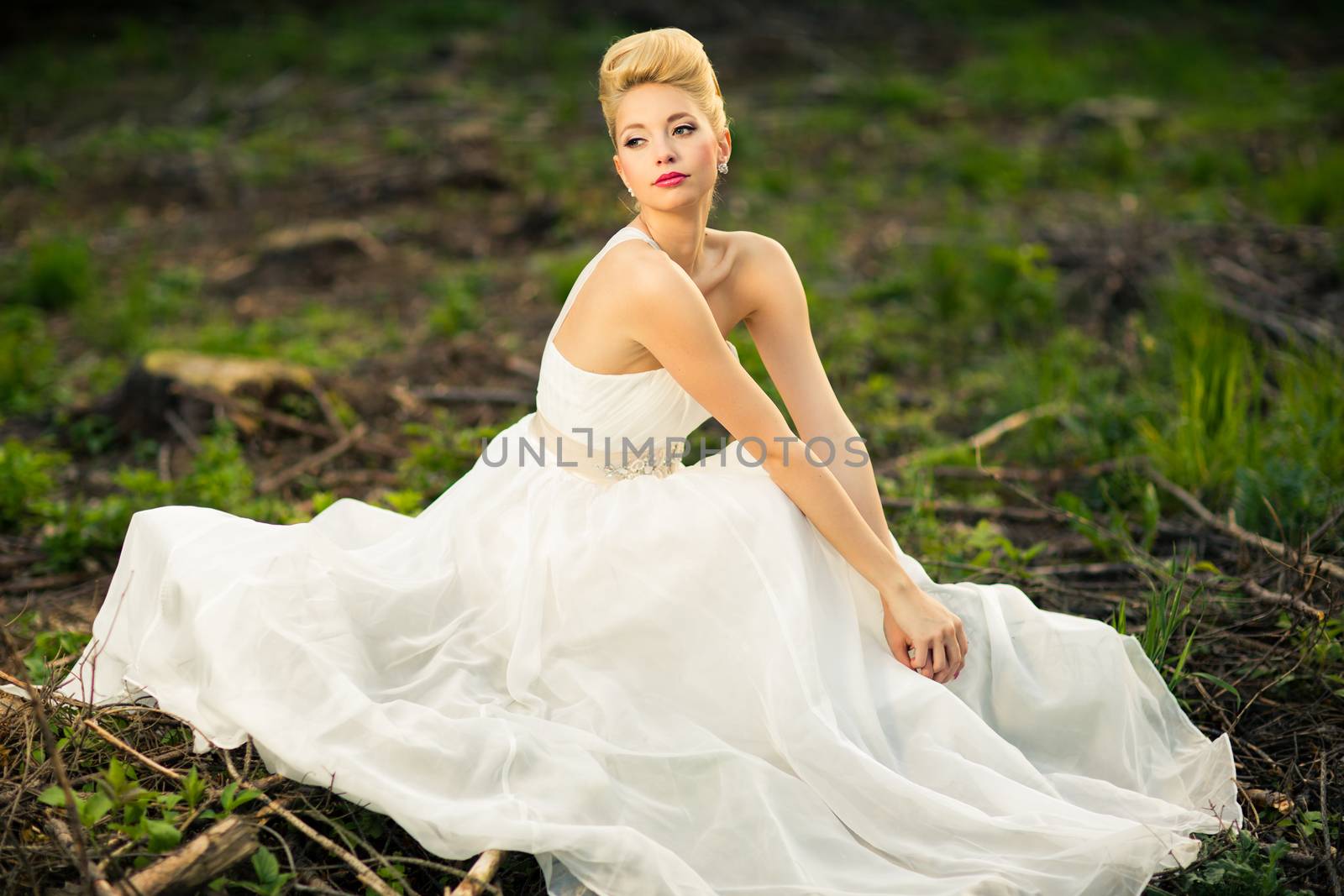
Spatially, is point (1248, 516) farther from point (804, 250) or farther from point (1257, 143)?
point (1257, 143)

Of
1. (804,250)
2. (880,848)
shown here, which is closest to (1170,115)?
(804,250)

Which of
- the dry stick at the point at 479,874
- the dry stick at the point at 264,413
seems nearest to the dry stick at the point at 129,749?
the dry stick at the point at 479,874

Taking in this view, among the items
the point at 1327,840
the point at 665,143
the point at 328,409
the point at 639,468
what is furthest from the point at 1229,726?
the point at 328,409

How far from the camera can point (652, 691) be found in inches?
91.4

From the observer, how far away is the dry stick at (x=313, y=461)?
13.3 feet

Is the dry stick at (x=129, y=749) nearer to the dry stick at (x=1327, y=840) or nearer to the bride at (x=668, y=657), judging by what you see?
the bride at (x=668, y=657)

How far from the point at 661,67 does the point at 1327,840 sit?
6.81 ft

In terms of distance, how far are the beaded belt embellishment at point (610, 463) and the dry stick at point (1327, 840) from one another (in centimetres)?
153

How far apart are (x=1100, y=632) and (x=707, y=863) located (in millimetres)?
1039

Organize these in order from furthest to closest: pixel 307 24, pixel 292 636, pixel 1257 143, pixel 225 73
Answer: pixel 307 24
pixel 225 73
pixel 1257 143
pixel 292 636

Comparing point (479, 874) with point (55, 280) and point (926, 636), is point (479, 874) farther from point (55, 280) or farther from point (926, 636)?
point (55, 280)

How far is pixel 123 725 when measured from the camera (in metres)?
2.43

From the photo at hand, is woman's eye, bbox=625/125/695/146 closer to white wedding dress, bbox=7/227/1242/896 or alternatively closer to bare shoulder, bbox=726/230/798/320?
white wedding dress, bbox=7/227/1242/896

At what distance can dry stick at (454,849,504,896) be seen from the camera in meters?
1.96
